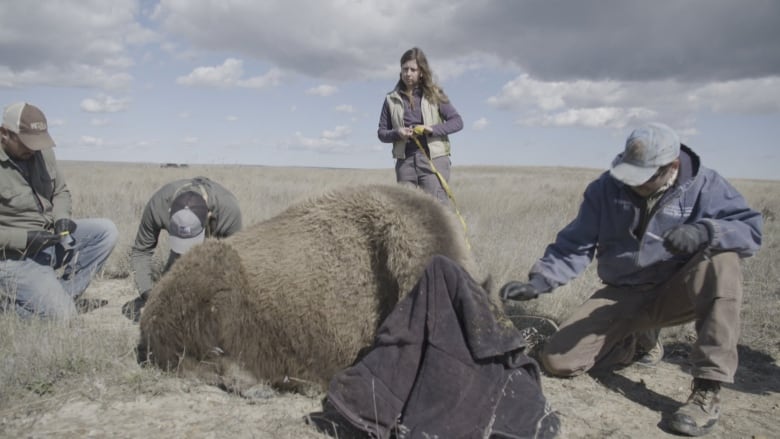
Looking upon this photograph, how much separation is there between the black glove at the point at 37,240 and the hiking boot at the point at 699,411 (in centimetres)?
494

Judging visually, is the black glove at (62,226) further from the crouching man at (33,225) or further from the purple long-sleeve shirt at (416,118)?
the purple long-sleeve shirt at (416,118)

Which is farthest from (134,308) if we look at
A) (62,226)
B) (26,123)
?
(26,123)

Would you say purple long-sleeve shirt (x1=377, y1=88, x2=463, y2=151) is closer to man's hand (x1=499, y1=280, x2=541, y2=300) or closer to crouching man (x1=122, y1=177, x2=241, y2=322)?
crouching man (x1=122, y1=177, x2=241, y2=322)

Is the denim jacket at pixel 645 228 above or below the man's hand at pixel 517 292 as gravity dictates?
above

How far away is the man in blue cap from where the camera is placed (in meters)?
3.42

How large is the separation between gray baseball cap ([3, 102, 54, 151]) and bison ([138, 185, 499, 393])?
1807 millimetres

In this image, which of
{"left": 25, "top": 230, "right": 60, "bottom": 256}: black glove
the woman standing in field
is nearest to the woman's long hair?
the woman standing in field

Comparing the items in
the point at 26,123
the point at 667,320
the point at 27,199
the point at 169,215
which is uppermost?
the point at 26,123

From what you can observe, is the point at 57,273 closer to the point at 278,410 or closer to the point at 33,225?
the point at 33,225

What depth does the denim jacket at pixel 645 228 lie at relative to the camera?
139 inches

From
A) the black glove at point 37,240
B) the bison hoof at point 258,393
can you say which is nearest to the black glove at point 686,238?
the bison hoof at point 258,393

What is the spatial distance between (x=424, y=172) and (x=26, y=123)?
3619 mm

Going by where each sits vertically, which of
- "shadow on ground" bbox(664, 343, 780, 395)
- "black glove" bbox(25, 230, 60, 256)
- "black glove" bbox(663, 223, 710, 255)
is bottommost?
"shadow on ground" bbox(664, 343, 780, 395)

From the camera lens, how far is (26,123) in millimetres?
4582
